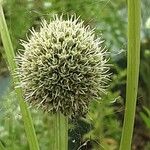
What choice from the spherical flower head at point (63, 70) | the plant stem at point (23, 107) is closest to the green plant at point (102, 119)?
the plant stem at point (23, 107)

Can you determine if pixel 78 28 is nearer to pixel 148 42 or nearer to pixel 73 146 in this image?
pixel 73 146

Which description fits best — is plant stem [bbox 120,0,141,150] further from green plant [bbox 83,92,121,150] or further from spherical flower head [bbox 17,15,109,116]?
green plant [bbox 83,92,121,150]

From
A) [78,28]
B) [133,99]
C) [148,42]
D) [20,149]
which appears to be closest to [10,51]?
[78,28]

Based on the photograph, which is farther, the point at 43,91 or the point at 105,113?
the point at 105,113

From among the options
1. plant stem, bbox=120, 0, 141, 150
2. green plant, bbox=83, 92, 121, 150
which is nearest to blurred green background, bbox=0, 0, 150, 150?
green plant, bbox=83, 92, 121, 150

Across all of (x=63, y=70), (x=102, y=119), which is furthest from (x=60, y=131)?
(x=102, y=119)

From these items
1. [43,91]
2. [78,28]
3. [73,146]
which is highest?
[78,28]
